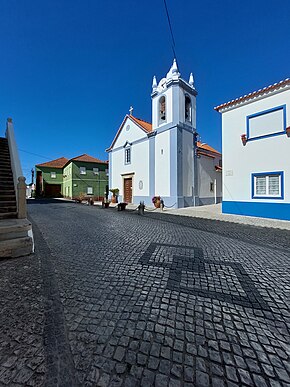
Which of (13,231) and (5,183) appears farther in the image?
(5,183)

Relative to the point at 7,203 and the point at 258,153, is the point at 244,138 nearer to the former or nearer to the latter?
the point at 258,153

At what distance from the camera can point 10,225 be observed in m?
4.00

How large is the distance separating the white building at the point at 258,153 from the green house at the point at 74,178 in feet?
72.4

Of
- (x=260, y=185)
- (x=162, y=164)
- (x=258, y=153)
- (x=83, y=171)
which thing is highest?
(x=83, y=171)

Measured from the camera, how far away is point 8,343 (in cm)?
173

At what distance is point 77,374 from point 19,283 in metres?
1.97

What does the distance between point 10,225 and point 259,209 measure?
10.2 metres

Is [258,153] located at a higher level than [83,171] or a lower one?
lower

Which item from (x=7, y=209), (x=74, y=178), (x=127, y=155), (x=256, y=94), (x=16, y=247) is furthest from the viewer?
(x=74, y=178)

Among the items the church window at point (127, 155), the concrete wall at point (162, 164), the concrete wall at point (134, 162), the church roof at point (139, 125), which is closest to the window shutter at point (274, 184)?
the concrete wall at point (162, 164)

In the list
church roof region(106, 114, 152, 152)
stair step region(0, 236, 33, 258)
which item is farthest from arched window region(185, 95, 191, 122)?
stair step region(0, 236, 33, 258)

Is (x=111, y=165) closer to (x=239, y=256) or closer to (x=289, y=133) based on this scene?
(x=289, y=133)

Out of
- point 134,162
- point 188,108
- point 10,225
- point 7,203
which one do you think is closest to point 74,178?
point 134,162

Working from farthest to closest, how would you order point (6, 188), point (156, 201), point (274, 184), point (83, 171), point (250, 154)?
point (83, 171)
point (156, 201)
point (250, 154)
point (274, 184)
point (6, 188)
